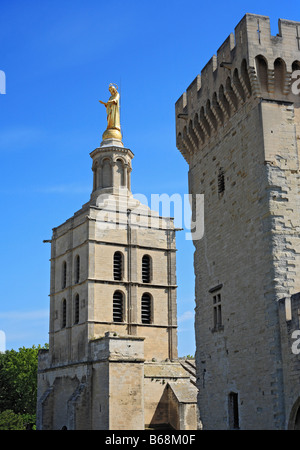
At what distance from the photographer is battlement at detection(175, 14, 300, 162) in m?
16.5

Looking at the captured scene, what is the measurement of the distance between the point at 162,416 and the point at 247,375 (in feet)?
75.2

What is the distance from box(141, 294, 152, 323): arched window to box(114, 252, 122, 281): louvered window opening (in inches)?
95.2

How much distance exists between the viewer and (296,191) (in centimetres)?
1617

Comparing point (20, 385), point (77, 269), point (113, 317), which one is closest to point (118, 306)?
point (113, 317)

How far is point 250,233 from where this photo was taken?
16438 mm

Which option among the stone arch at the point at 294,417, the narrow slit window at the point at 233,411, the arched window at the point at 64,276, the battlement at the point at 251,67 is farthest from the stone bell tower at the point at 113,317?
the stone arch at the point at 294,417

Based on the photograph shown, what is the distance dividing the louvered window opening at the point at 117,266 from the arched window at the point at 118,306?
1.11 meters

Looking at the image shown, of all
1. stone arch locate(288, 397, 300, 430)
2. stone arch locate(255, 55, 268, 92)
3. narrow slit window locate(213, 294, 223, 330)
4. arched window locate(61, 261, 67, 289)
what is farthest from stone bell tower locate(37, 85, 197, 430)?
stone arch locate(255, 55, 268, 92)

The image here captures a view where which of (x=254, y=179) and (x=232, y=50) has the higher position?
(x=232, y=50)

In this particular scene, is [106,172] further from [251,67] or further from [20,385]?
[251,67]

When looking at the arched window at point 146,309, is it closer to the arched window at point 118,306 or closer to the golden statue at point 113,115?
the arched window at point 118,306
